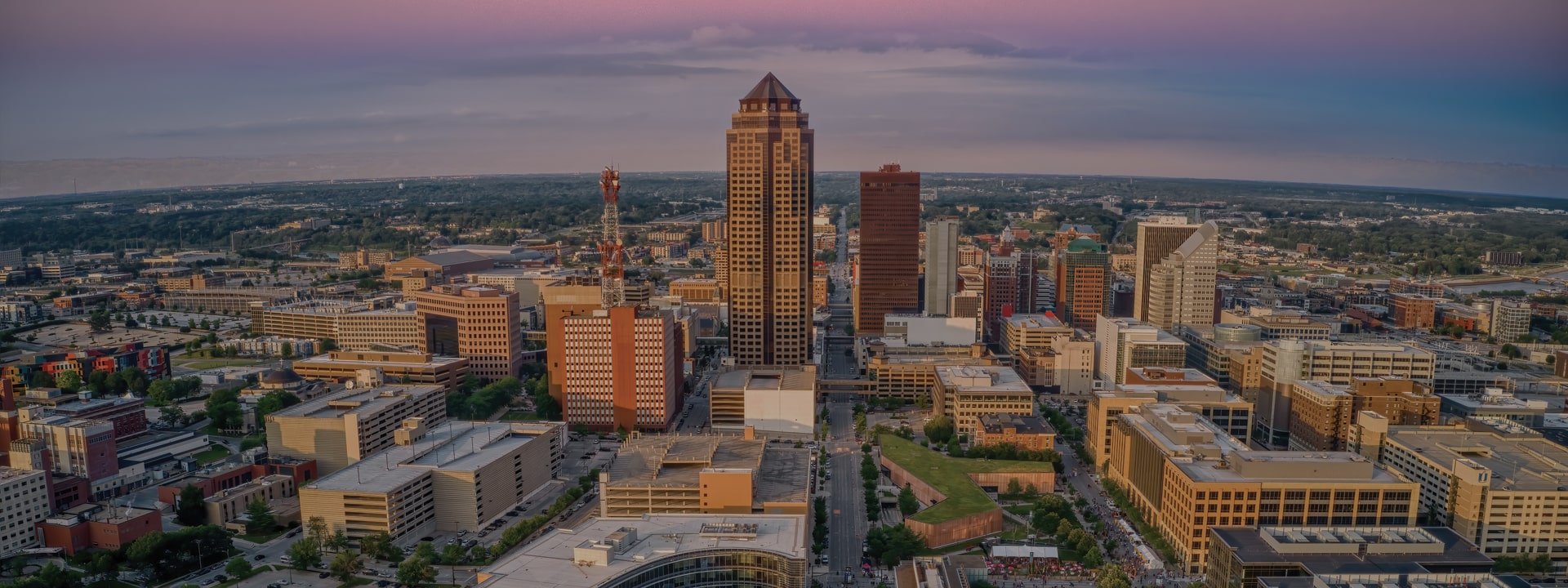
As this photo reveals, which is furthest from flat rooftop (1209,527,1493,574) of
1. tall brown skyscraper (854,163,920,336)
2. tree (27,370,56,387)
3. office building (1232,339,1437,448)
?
tree (27,370,56,387)

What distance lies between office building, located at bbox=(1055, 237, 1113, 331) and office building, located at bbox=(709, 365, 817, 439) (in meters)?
29.5

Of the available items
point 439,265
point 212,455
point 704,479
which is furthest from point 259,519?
point 439,265

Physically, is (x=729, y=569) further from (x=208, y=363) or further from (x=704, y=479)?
(x=208, y=363)

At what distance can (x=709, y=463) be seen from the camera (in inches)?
1344

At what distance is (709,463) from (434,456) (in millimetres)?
11171

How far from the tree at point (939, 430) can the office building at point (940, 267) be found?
2650 centimetres

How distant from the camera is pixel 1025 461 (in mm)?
42156

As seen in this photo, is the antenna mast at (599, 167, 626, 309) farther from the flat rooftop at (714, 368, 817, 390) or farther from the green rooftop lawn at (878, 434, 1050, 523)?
the green rooftop lawn at (878, 434, 1050, 523)

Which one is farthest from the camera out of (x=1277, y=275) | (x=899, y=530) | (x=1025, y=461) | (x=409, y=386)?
(x=1277, y=275)

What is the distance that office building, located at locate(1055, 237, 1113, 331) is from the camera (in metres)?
70.6

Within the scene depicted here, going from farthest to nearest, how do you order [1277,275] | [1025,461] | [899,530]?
[1277,275]
[1025,461]
[899,530]

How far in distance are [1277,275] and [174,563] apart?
97381 mm

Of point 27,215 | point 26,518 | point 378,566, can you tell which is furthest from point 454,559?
point 27,215

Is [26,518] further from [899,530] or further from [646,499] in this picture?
[899,530]
